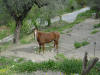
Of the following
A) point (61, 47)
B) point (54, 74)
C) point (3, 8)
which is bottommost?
point (61, 47)

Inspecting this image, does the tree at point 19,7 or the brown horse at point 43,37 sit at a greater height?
the tree at point 19,7

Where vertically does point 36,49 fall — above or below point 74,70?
below

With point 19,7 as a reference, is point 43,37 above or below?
below

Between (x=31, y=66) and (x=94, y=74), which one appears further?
(x=31, y=66)

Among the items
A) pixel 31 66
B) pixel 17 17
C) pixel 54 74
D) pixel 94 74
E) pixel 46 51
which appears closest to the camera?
pixel 94 74

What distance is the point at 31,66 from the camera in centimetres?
672

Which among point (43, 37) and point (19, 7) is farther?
point (19, 7)

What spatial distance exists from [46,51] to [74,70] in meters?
6.92

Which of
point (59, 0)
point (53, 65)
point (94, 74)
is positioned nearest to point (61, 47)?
point (59, 0)

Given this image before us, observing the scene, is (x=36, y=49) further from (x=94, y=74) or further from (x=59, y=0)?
(x=94, y=74)

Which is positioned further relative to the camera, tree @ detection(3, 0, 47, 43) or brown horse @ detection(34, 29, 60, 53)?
tree @ detection(3, 0, 47, 43)

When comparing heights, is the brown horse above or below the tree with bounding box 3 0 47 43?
below

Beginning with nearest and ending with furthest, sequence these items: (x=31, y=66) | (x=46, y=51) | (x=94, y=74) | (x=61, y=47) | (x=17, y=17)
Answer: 1. (x=94, y=74)
2. (x=31, y=66)
3. (x=46, y=51)
4. (x=61, y=47)
5. (x=17, y=17)

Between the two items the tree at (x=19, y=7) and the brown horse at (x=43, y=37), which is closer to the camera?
the brown horse at (x=43, y=37)
